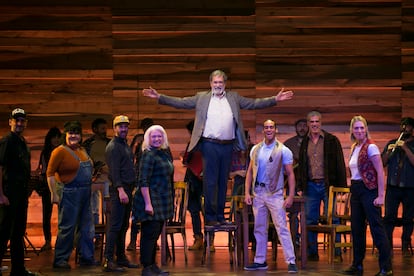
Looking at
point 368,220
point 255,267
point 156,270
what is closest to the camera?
point 368,220

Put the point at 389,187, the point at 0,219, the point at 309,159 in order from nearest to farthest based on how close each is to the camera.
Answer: the point at 0,219, the point at 309,159, the point at 389,187

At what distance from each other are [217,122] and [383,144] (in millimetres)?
3693

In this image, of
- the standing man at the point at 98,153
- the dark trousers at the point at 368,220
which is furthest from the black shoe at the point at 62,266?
the dark trousers at the point at 368,220

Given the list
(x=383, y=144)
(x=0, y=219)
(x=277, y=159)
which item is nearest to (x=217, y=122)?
(x=277, y=159)

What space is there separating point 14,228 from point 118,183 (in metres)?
1.06

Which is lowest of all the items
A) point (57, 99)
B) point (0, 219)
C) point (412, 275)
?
point (412, 275)

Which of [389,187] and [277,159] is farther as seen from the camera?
[389,187]

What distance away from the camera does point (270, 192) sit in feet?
26.4

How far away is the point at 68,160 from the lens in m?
8.34

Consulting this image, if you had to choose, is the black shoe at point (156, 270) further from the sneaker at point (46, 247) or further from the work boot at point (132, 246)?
the sneaker at point (46, 247)

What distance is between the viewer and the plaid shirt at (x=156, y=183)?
7.37 metres

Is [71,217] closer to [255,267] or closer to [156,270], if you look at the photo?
[156,270]

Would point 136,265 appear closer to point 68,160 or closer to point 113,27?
point 68,160

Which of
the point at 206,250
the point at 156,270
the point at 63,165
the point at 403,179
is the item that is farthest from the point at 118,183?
the point at 403,179
